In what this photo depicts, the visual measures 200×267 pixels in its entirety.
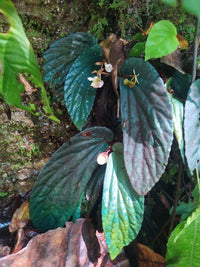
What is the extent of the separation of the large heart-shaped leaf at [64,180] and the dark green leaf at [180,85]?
301 mm

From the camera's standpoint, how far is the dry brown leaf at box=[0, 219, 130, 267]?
2.19ft

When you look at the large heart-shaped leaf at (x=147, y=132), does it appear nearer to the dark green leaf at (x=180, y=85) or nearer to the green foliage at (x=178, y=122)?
the green foliage at (x=178, y=122)

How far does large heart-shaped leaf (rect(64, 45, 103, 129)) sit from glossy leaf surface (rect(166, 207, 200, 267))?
46cm

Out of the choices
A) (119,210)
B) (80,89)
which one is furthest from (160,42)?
(119,210)

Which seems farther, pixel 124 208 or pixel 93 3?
pixel 93 3

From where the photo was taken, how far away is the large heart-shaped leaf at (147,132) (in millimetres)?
623

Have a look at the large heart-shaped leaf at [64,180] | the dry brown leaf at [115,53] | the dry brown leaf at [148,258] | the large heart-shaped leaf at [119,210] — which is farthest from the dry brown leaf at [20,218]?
the dry brown leaf at [115,53]

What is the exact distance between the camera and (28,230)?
0.80 meters

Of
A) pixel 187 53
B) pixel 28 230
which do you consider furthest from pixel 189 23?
pixel 28 230

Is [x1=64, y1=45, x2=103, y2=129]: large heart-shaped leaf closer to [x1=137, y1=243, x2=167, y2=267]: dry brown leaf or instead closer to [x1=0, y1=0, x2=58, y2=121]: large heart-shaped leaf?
[x1=0, y1=0, x2=58, y2=121]: large heart-shaped leaf

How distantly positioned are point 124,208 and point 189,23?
74cm

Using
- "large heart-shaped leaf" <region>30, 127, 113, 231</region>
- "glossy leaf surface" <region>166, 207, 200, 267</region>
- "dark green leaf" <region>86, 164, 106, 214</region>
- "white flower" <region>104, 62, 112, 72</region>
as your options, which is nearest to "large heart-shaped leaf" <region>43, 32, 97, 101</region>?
"white flower" <region>104, 62, 112, 72</region>

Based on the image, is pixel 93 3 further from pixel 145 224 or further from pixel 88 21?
pixel 145 224

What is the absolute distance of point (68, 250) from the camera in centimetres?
72
